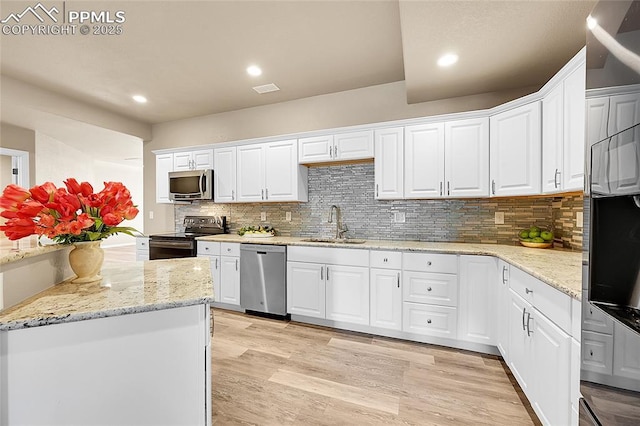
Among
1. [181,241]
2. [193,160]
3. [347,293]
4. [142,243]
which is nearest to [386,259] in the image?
[347,293]

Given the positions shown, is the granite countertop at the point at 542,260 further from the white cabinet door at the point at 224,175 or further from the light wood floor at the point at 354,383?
the white cabinet door at the point at 224,175

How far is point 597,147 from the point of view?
75 cm

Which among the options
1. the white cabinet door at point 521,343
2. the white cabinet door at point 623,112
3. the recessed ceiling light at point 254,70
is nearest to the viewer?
the white cabinet door at point 623,112

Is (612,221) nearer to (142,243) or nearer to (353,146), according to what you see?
(353,146)

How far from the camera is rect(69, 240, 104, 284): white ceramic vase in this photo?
47.3 inches

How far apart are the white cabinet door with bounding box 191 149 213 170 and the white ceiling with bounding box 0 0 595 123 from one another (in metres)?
0.76

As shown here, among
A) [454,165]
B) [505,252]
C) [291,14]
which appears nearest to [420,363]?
[505,252]

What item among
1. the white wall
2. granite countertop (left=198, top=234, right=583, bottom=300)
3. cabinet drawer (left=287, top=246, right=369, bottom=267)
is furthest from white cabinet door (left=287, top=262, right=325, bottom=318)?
the white wall

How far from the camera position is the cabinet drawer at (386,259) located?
268 cm

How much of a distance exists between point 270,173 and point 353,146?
1.13 m

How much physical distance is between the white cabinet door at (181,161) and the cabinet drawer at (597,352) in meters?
4.33

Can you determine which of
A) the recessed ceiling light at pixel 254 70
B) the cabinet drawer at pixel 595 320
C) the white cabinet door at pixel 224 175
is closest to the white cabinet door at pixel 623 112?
the cabinet drawer at pixel 595 320

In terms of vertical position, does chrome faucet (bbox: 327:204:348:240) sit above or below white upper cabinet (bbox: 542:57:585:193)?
below

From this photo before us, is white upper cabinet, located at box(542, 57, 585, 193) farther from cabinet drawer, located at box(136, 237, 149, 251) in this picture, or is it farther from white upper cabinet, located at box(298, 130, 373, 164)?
cabinet drawer, located at box(136, 237, 149, 251)
